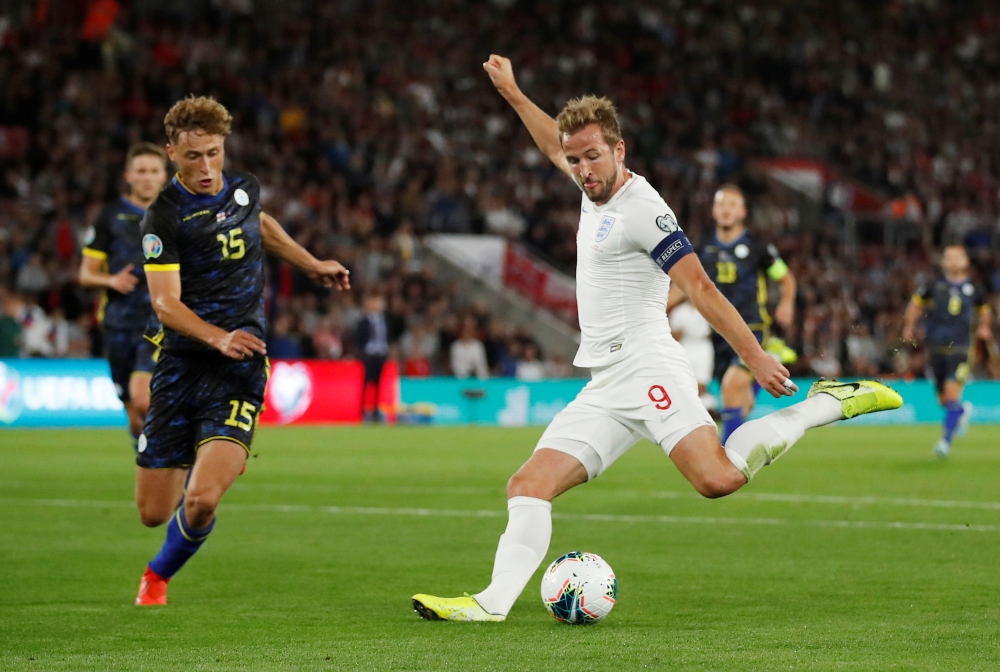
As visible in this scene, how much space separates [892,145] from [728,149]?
507 cm

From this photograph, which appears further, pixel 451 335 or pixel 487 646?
pixel 451 335

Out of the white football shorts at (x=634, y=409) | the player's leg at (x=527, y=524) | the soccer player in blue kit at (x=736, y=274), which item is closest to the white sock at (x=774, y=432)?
the white football shorts at (x=634, y=409)

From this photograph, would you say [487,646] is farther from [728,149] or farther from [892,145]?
[892,145]

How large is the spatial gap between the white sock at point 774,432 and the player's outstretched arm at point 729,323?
42 cm

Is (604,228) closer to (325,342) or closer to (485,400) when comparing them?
(325,342)

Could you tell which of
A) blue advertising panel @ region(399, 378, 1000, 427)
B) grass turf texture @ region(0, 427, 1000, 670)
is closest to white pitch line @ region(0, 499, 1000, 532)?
grass turf texture @ region(0, 427, 1000, 670)

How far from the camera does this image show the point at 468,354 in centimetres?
2569

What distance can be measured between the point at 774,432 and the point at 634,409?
2.07 ft

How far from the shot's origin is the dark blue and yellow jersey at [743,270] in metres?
14.3

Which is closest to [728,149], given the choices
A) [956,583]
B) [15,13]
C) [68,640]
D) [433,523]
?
[15,13]

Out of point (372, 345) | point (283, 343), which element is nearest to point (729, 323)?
point (372, 345)

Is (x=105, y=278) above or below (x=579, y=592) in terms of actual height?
above

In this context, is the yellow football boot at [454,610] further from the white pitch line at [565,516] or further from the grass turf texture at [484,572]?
the white pitch line at [565,516]

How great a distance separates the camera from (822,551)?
878 centimetres
